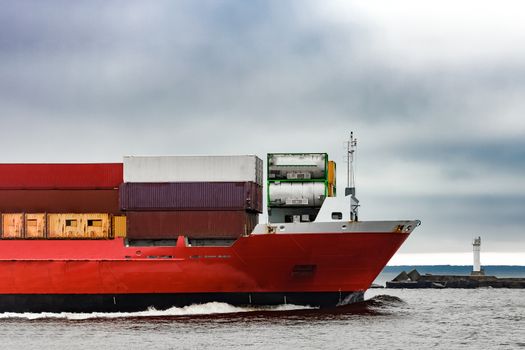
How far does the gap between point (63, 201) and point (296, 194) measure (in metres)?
13.2

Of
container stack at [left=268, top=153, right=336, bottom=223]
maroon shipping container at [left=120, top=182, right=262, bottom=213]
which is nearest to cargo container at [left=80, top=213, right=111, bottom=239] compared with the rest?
maroon shipping container at [left=120, top=182, right=262, bottom=213]

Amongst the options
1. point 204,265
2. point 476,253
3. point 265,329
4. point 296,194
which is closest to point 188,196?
point 204,265

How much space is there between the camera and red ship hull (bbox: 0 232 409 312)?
4891 cm

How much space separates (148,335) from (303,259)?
11231mm

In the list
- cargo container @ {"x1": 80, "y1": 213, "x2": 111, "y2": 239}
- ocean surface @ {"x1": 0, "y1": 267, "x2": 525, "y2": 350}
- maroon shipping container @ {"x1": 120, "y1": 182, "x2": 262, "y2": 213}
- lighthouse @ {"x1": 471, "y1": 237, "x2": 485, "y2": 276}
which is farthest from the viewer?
lighthouse @ {"x1": 471, "y1": 237, "x2": 485, "y2": 276}

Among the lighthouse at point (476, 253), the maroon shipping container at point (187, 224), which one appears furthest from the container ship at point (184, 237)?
the lighthouse at point (476, 253)

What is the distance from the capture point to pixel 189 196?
49406mm

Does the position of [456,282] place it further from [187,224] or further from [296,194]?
[187,224]

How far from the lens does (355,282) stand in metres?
50.1

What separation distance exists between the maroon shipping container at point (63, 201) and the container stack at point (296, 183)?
8.99m

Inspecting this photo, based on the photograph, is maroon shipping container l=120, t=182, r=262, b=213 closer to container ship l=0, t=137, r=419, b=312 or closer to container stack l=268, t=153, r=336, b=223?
container ship l=0, t=137, r=419, b=312

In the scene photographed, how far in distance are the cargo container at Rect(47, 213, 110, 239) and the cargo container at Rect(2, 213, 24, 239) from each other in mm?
1598

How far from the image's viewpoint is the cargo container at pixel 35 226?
50.6 meters

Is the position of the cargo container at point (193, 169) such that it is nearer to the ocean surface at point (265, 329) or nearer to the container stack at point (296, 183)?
the container stack at point (296, 183)
